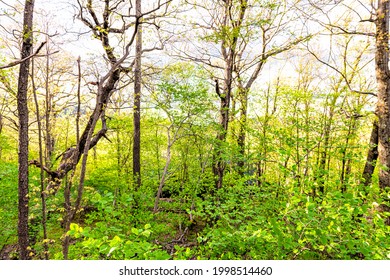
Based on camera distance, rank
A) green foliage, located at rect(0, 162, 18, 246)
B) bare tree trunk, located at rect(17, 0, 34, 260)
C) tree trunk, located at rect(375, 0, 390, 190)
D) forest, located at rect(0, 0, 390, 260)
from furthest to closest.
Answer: green foliage, located at rect(0, 162, 18, 246)
tree trunk, located at rect(375, 0, 390, 190)
bare tree trunk, located at rect(17, 0, 34, 260)
forest, located at rect(0, 0, 390, 260)

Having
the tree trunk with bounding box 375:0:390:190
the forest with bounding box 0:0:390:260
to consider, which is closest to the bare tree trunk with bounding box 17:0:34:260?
the forest with bounding box 0:0:390:260

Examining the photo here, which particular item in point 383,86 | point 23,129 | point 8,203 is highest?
point 383,86

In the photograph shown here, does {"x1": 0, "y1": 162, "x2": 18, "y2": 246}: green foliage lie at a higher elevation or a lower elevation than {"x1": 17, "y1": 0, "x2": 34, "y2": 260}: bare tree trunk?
lower

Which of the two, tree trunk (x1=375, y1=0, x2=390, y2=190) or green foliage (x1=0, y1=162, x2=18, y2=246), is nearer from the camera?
tree trunk (x1=375, y1=0, x2=390, y2=190)

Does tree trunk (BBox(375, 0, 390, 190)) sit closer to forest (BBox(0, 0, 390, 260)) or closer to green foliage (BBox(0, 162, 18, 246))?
forest (BBox(0, 0, 390, 260))

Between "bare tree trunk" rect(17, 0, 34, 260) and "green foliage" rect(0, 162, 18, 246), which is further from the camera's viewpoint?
"green foliage" rect(0, 162, 18, 246)

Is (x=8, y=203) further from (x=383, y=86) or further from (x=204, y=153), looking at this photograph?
(x=383, y=86)

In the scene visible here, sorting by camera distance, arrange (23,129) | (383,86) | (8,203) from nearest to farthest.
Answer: (23,129), (383,86), (8,203)

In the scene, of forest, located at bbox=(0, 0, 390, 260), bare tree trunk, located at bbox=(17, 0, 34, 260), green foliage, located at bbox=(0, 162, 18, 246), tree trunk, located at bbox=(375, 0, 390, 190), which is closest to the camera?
forest, located at bbox=(0, 0, 390, 260)

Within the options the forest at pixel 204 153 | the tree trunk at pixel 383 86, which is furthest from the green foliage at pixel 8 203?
the tree trunk at pixel 383 86

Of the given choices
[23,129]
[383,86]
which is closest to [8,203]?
[23,129]

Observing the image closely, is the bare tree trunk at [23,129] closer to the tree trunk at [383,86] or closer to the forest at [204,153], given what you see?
the forest at [204,153]

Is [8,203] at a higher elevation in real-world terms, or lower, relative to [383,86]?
lower

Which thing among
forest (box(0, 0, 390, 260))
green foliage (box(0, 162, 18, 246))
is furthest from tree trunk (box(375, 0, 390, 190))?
green foliage (box(0, 162, 18, 246))
